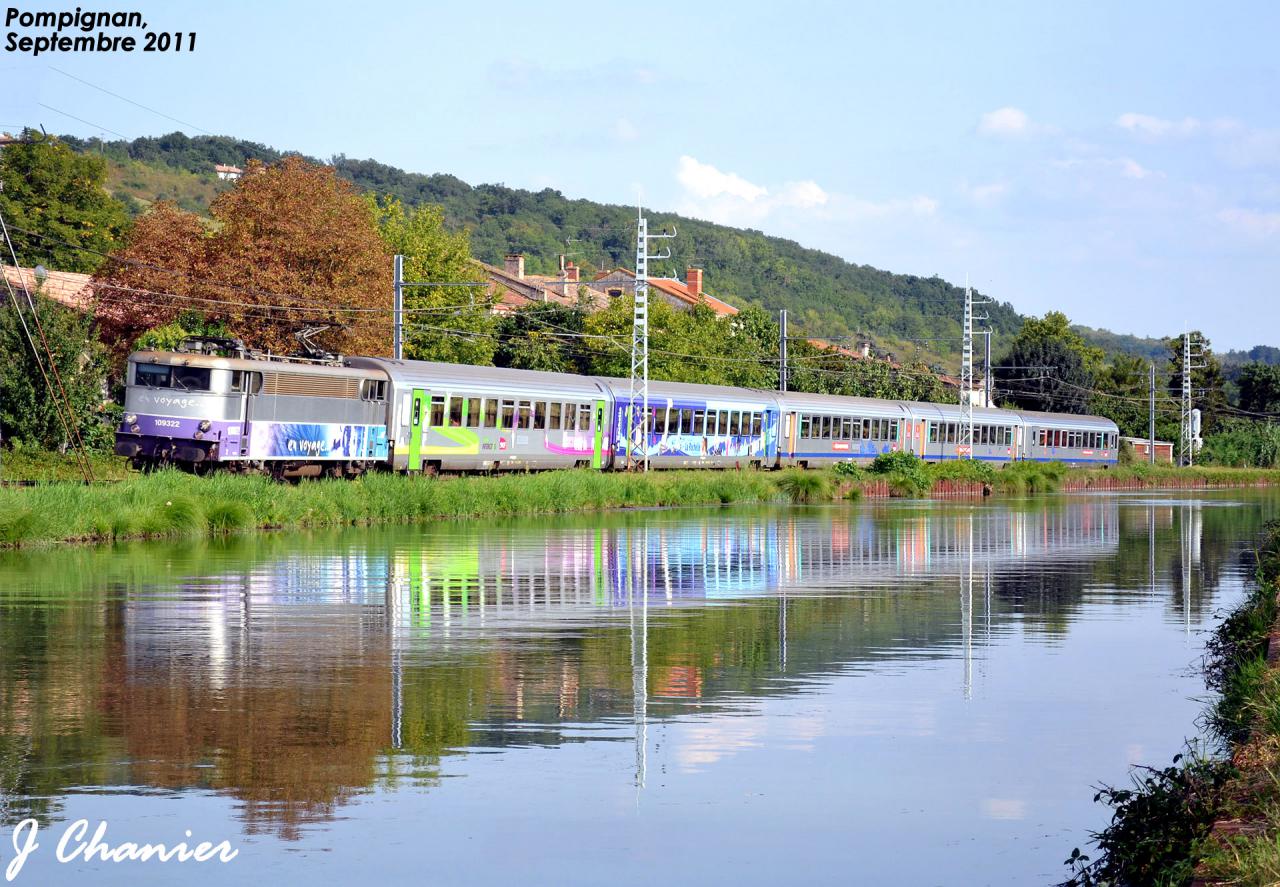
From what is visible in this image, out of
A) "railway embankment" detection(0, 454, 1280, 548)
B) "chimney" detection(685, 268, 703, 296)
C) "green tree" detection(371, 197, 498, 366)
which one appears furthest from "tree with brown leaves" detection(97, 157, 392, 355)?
"chimney" detection(685, 268, 703, 296)

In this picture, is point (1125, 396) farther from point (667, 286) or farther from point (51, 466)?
point (51, 466)

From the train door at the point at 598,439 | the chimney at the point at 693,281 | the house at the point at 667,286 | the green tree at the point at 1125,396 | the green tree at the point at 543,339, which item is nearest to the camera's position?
the train door at the point at 598,439

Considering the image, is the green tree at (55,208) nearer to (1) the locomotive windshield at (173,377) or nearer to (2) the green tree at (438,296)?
(2) the green tree at (438,296)

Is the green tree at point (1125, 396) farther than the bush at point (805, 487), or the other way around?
the green tree at point (1125, 396)

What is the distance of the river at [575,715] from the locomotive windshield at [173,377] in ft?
42.6

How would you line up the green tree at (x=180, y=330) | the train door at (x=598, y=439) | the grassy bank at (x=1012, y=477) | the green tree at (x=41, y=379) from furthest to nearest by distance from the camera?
the grassy bank at (x=1012, y=477) → the train door at (x=598, y=439) → the green tree at (x=180, y=330) → the green tree at (x=41, y=379)

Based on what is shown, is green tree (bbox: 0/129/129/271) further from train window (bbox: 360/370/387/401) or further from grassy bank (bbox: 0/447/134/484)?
train window (bbox: 360/370/387/401)

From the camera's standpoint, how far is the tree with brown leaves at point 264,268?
55.6 m

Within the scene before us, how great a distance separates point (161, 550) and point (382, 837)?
1986cm

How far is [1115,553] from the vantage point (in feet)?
110

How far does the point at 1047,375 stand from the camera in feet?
419

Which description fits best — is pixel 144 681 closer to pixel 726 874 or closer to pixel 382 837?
pixel 382 837

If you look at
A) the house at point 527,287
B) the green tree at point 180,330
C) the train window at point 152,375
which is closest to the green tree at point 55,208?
the house at point 527,287

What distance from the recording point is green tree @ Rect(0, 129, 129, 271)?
91.0 m
